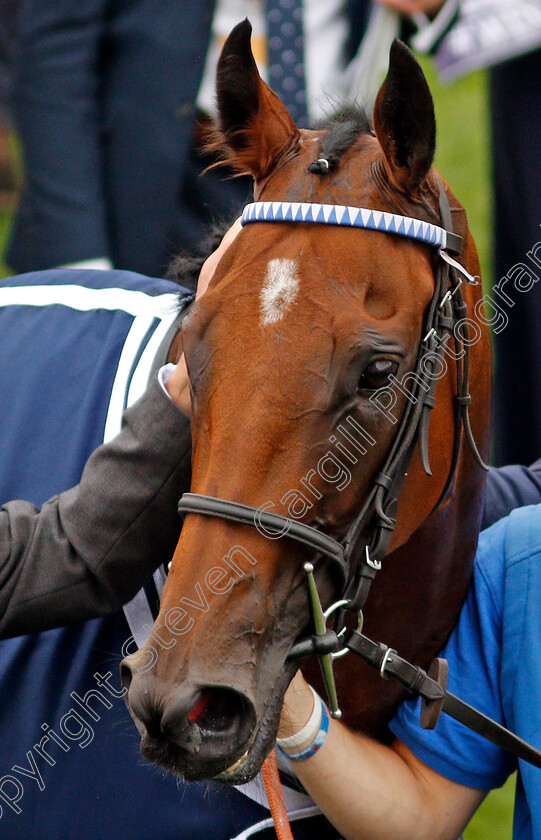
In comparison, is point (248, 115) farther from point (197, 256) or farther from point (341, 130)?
point (197, 256)

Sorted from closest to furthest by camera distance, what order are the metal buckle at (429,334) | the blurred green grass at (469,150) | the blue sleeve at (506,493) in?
the metal buckle at (429,334) → the blue sleeve at (506,493) → the blurred green grass at (469,150)

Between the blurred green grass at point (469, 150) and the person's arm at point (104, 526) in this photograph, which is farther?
the blurred green grass at point (469, 150)

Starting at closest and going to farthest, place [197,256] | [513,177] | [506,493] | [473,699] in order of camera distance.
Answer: [473,699] < [197,256] < [506,493] < [513,177]

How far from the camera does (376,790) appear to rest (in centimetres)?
191

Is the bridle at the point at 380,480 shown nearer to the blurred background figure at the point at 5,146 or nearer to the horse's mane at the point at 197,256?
the horse's mane at the point at 197,256

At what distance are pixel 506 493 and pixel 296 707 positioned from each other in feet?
2.69

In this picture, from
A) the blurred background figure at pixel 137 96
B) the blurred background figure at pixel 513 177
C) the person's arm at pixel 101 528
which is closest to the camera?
the person's arm at pixel 101 528

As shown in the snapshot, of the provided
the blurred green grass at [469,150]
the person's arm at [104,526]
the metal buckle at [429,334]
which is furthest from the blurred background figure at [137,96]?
the blurred green grass at [469,150]

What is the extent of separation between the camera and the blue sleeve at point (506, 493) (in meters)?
2.34

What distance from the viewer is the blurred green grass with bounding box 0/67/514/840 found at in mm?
7547

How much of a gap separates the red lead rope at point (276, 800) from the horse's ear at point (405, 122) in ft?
3.27

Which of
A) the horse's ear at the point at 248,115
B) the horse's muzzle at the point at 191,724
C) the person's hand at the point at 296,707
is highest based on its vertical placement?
the horse's ear at the point at 248,115

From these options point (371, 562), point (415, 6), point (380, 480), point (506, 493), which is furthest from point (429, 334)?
point (415, 6)

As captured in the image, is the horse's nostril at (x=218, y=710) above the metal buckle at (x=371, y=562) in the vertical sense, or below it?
below
